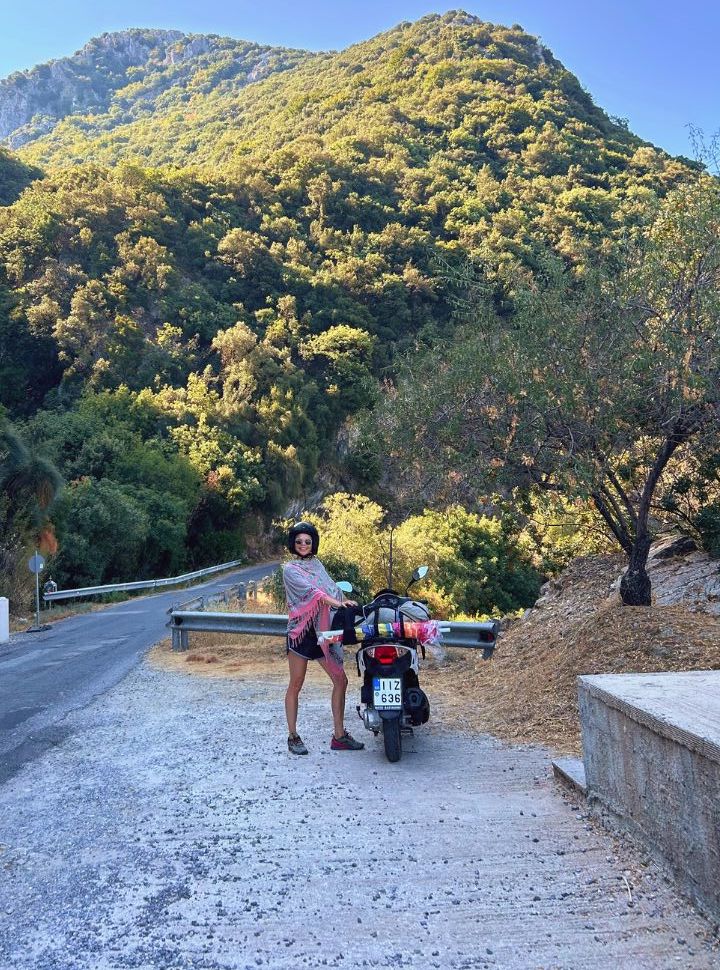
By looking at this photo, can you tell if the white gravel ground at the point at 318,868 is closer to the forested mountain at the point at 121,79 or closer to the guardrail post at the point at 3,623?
the guardrail post at the point at 3,623

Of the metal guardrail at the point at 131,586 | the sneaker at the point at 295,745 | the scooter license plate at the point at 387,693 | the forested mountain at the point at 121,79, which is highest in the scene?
the forested mountain at the point at 121,79

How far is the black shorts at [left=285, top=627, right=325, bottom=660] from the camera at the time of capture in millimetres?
5312

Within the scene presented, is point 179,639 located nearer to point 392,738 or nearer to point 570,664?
point 570,664

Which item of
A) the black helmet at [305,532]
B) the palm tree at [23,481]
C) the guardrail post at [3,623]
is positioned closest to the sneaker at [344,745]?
the black helmet at [305,532]

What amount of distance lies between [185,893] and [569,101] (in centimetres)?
8862

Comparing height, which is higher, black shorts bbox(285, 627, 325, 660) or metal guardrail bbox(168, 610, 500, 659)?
black shorts bbox(285, 627, 325, 660)

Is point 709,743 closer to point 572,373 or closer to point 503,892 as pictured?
point 503,892

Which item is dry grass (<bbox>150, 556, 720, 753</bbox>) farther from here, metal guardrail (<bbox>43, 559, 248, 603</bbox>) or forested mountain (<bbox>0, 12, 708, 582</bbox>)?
forested mountain (<bbox>0, 12, 708, 582</bbox>)

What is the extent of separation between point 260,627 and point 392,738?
209 inches

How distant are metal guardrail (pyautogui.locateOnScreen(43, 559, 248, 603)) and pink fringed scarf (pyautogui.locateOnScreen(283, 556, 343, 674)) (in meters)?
18.8

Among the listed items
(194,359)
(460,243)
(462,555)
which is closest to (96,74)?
(194,359)

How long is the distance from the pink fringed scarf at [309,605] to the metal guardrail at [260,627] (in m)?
2.29

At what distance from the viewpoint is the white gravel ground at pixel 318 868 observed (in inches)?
101

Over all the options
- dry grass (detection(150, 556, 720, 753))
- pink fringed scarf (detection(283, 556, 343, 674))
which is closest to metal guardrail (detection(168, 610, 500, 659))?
dry grass (detection(150, 556, 720, 753))
